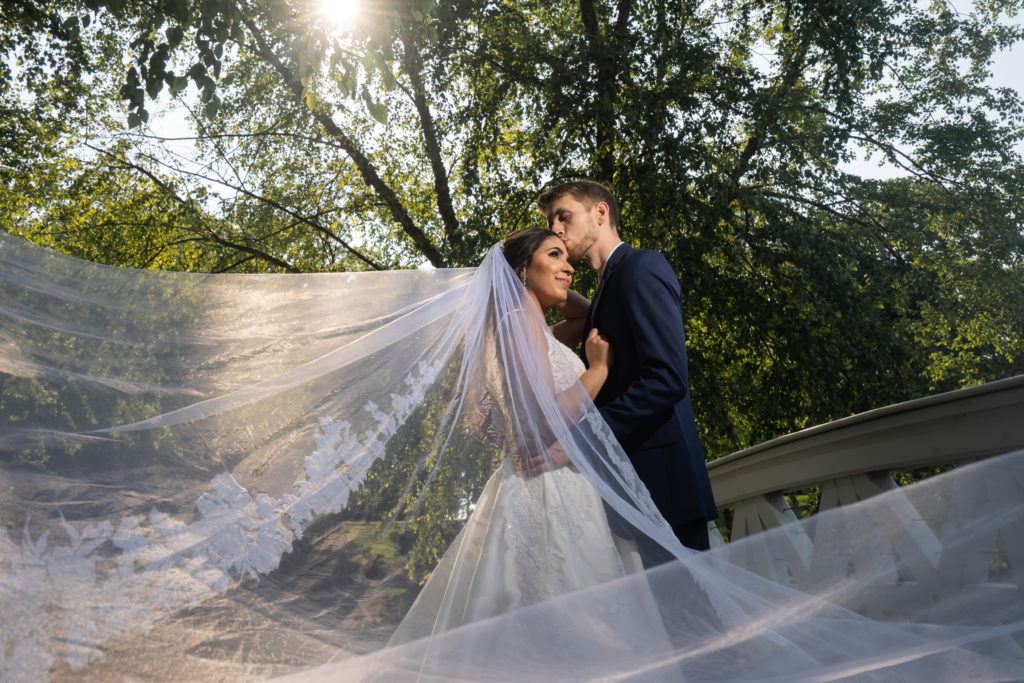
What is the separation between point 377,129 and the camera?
13.4 metres

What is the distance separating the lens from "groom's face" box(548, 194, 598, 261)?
277 cm

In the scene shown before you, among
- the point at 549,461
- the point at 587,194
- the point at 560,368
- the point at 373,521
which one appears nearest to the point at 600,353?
the point at 560,368

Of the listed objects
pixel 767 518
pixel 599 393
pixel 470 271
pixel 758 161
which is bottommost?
pixel 767 518

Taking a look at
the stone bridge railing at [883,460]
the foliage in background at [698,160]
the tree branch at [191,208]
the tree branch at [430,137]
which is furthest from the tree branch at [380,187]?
the stone bridge railing at [883,460]

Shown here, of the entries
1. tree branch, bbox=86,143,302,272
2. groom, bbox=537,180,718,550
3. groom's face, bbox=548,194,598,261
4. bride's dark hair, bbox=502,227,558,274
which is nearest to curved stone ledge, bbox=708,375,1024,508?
groom, bbox=537,180,718,550

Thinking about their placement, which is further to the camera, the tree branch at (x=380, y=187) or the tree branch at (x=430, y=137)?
the tree branch at (x=380, y=187)

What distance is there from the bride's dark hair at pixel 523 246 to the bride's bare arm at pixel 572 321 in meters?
0.50

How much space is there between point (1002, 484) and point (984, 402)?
1.40ft

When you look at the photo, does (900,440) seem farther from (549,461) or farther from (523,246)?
(523,246)

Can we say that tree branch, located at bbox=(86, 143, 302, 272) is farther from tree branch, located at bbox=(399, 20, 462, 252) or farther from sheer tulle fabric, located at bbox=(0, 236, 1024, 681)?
sheer tulle fabric, located at bbox=(0, 236, 1024, 681)

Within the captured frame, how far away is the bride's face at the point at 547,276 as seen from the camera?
267 centimetres

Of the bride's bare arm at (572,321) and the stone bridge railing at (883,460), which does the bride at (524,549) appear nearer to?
the stone bridge railing at (883,460)

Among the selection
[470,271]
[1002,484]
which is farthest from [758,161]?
[1002,484]

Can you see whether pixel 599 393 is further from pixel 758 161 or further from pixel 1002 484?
pixel 758 161
